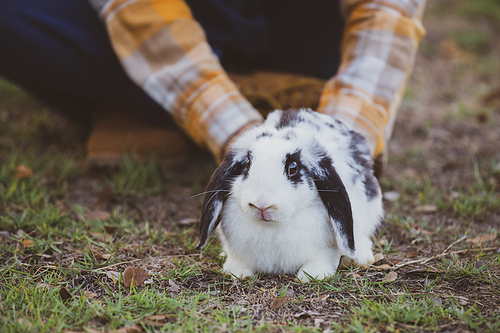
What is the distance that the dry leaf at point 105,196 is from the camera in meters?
2.79

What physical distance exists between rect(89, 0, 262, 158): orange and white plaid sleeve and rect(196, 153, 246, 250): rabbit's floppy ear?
1.65 ft

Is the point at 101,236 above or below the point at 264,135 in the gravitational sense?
below

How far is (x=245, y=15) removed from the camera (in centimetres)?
321

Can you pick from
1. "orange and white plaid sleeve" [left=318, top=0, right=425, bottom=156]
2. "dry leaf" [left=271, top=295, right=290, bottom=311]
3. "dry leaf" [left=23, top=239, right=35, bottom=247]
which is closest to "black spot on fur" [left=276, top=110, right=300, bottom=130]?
"orange and white plaid sleeve" [left=318, top=0, right=425, bottom=156]

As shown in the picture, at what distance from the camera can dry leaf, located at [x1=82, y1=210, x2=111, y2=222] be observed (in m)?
2.54

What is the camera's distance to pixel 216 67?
2500 mm

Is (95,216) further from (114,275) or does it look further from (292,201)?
(292,201)

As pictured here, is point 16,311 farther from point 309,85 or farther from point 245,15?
point 245,15

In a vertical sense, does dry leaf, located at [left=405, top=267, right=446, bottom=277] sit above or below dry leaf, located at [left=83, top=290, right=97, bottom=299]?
above

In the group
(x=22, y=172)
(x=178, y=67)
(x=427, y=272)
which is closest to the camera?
(x=427, y=272)

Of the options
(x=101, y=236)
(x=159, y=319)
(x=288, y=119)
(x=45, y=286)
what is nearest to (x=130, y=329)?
(x=159, y=319)

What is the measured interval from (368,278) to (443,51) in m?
5.03

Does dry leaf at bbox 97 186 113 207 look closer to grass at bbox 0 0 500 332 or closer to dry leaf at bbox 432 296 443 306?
grass at bbox 0 0 500 332

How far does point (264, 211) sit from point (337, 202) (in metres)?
0.30
